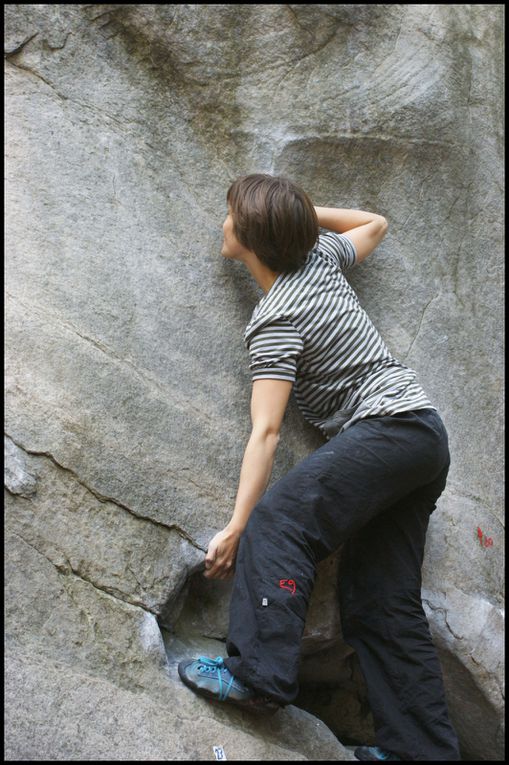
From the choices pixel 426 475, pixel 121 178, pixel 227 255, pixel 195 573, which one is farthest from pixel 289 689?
pixel 121 178

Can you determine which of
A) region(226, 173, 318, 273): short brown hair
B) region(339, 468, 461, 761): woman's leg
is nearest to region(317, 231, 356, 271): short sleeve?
region(226, 173, 318, 273): short brown hair

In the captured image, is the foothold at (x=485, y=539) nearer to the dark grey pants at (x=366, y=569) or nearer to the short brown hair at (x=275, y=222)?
the dark grey pants at (x=366, y=569)

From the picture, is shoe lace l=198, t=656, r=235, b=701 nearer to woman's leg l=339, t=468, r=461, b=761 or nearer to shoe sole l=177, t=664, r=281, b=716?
shoe sole l=177, t=664, r=281, b=716

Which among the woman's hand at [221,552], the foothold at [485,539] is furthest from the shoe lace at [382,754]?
the foothold at [485,539]

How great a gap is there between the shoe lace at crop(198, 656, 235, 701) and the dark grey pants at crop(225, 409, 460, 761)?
0.14ft

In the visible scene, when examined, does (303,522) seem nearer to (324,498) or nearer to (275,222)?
(324,498)

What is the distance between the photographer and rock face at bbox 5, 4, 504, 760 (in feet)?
6.63

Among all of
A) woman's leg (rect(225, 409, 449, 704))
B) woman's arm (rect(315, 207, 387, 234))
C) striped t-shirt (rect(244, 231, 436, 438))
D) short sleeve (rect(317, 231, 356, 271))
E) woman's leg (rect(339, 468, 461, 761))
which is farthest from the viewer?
woman's arm (rect(315, 207, 387, 234))

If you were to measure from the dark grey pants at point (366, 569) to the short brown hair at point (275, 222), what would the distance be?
51cm

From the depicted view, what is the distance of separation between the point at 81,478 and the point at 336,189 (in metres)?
1.28

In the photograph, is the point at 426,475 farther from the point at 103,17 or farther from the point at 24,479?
the point at 103,17

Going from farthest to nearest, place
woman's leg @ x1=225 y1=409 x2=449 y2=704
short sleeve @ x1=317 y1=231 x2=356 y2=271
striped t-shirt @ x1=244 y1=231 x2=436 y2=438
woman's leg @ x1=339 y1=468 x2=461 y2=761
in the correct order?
1. short sleeve @ x1=317 y1=231 x2=356 y2=271
2. striped t-shirt @ x1=244 y1=231 x2=436 y2=438
3. woman's leg @ x1=339 y1=468 x2=461 y2=761
4. woman's leg @ x1=225 y1=409 x2=449 y2=704

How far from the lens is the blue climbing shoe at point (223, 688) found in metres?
2.00

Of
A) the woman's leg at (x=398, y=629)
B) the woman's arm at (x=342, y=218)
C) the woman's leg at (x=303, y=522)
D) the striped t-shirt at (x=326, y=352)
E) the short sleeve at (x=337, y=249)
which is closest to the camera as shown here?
the woman's leg at (x=303, y=522)
